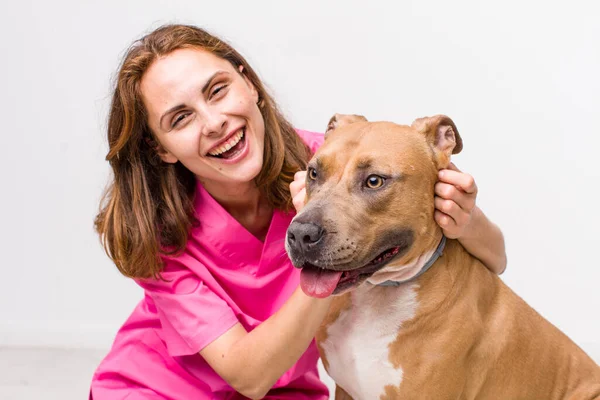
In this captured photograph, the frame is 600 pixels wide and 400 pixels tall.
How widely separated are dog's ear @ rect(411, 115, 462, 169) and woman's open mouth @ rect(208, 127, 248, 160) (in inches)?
29.5

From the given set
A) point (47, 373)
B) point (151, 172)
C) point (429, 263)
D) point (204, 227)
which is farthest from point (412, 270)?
point (47, 373)

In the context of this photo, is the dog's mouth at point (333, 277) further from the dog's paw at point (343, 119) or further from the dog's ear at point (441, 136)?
the dog's paw at point (343, 119)

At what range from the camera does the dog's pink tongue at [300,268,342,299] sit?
272 cm

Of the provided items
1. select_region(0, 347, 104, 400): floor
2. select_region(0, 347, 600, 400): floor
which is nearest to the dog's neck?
select_region(0, 347, 600, 400): floor

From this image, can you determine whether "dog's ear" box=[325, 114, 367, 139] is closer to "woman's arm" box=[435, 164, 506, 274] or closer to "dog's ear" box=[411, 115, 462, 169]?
"dog's ear" box=[411, 115, 462, 169]

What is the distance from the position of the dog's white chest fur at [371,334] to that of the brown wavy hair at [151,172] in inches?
27.9

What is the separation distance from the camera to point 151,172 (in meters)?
3.68

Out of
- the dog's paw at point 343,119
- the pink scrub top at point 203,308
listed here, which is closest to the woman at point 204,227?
the pink scrub top at point 203,308

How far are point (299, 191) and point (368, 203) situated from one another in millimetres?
412

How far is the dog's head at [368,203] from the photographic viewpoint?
266 cm

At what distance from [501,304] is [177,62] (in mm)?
1470

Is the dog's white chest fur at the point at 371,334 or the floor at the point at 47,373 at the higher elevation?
the dog's white chest fur at the point at 371,334

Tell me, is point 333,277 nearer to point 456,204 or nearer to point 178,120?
point 456,204

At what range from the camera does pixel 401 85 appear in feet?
16.5
